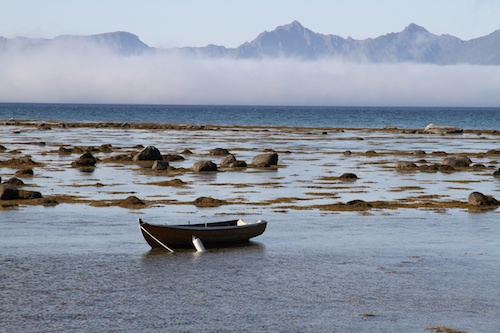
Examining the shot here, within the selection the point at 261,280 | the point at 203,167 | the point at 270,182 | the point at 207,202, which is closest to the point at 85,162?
the point at 203,167

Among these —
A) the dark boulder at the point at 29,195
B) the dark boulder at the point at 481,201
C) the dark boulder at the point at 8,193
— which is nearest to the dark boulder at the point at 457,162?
the dark boulder at the point at 481,201

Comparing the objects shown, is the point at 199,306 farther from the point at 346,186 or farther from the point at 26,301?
the point at 346,186

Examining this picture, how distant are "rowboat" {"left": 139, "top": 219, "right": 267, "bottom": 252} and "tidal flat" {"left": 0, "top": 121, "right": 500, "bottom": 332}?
59cm

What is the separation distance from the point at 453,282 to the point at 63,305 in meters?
10.2

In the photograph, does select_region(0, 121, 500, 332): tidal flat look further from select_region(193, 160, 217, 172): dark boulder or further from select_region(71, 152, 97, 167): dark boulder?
select_region(71, 152, 97, 167): dark boulder

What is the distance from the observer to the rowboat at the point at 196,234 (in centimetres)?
2611

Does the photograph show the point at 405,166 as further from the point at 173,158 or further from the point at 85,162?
the point at 85,162

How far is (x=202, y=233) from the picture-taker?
26531 mm

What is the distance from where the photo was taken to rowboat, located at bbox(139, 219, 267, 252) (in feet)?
85.7

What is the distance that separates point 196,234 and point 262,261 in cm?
271

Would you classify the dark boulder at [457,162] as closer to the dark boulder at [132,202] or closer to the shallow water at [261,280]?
the shallow water at [261,280]

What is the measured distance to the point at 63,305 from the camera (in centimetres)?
1944

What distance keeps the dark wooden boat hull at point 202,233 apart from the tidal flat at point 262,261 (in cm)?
59

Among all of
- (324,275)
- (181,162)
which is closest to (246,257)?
(324,275)
